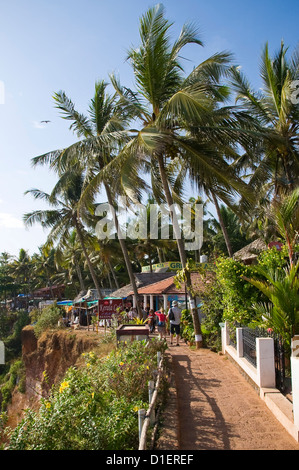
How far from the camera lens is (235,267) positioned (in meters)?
9.61

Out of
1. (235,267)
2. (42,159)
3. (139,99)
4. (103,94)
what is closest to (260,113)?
(139,99)

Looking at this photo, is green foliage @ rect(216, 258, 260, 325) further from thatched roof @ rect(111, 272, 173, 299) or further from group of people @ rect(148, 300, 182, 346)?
thatched roof @ rect(111, 272, 173, 299)

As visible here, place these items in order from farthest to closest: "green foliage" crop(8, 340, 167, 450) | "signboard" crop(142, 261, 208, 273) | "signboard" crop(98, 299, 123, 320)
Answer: "signboard" crop(142, 261, 208, 273) → "signboard" crop(98, 299, 123, 320) → "green foliage" crop(8, 340, 167, 450)

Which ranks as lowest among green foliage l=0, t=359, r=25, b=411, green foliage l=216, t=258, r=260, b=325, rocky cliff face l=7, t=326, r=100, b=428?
green foliage l=0, t=359, r=25, b=411

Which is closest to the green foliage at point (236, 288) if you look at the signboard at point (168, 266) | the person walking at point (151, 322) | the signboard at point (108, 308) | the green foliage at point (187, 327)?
the green foliage at point (187, 327)

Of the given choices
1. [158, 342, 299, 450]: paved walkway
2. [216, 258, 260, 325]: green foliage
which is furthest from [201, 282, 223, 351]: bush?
[158, 342, 299, 450]: paved walkway

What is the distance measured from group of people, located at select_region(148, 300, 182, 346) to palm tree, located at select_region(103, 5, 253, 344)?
820 millimetres

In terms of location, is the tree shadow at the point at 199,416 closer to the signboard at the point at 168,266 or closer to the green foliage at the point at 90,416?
the green foliage at the point at 90,416

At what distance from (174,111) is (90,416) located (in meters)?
8.25

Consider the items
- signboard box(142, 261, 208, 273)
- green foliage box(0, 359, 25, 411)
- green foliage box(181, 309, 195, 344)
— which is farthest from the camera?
green foliage box(0, 359, 25, 411)

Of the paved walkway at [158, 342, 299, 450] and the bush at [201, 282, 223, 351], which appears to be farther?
the bush at [201, 282, 223, 351]

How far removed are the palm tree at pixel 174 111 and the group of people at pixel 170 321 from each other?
32.3 inches

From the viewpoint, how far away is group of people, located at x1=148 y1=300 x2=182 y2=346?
43.0 feet
